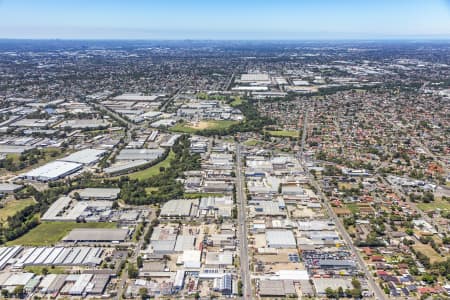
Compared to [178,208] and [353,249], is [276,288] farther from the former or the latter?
[178,208]

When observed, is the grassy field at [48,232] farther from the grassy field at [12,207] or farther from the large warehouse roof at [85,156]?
the large warehouse roof at [85,156]

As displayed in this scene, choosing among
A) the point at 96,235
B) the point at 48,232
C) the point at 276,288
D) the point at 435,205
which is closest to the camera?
the point at 276,288

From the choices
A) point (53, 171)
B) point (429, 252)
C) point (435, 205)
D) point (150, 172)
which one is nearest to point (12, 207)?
point (53, 171)

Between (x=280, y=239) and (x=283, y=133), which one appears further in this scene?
(x=283, y=133)

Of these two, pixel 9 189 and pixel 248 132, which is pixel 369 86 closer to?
pixel 248 132

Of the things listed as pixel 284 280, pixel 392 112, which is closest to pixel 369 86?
pixel 392 112

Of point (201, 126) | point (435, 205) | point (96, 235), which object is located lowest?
point (435, 205)
